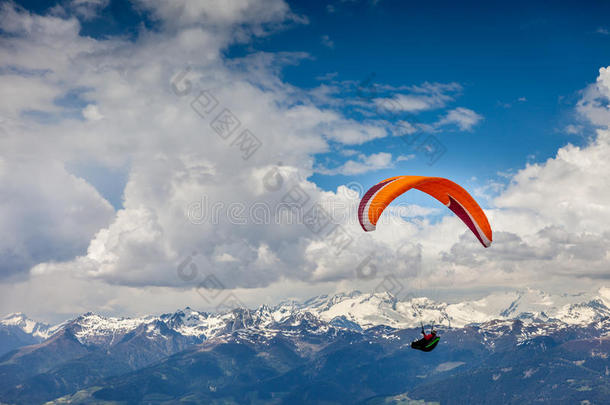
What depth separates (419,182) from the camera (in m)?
50.2

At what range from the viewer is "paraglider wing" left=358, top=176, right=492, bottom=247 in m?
46.1

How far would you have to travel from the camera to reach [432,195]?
55656 millimetres

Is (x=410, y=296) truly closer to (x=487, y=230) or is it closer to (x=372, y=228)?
(x=372, y=228)

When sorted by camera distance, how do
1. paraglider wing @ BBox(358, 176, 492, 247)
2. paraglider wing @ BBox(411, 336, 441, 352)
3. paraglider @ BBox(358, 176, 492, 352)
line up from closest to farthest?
paraglider wing @ BBox(411, 336, 441, 352)
paraglider @ BBox(358, 176, 492, 352)
paraglider wing @ BBox(358, 176, 492, 247)

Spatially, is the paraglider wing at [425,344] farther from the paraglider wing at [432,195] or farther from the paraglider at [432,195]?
the paraglider wing at [432,195]

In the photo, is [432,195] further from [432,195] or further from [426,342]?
[426,342]

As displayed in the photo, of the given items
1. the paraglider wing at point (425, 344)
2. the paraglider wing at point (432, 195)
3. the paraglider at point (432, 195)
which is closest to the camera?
the paraglider wing at point (425, 344)

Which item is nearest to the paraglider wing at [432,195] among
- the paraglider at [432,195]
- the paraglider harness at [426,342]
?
the paraglider at [432,195]

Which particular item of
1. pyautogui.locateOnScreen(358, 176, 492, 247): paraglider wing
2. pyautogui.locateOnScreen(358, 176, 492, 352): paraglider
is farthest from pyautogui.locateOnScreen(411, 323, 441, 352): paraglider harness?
pyautogui.locateOnScreen(358, 176, 492, 247): paraglider wing

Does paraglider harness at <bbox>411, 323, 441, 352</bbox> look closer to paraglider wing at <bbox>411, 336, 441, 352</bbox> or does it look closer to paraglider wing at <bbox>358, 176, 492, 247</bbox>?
paraglider wing at <bbox>411, 336, 441, 352</bbox>

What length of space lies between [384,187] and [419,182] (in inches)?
184

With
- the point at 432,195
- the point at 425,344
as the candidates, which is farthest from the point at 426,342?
the point at 432,195

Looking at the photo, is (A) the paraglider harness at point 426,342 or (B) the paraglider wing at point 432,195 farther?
(B) the paraglider wing at point 432,195

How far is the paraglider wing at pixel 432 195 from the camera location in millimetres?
46062
